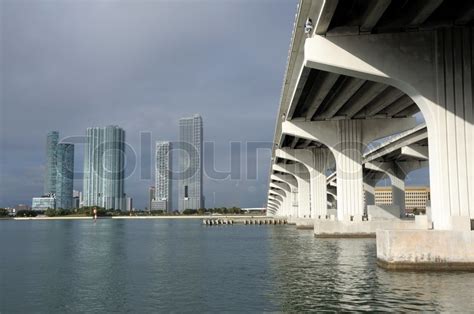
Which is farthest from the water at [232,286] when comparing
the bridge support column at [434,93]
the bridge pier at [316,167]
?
the bridge pier at [316,167]

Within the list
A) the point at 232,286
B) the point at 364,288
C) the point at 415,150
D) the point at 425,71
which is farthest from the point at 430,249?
the point at 415,150

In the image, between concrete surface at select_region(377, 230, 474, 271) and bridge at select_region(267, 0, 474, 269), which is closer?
concrete surface at select_region(377, 230, 474, 271)

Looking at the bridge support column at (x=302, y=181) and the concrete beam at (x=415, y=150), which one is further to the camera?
the bridge support column at (x=302, y=181)

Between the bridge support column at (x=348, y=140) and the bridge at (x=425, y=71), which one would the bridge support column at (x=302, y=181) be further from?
the bridge at (x=425, y=71)

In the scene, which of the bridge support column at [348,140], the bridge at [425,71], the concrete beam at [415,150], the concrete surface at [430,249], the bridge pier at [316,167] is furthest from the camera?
the bridge pier at [316,167]

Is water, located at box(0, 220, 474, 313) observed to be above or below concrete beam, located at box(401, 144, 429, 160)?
below

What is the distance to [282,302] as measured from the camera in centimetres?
1722

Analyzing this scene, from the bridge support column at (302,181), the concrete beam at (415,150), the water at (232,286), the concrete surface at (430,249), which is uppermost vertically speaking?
the concrete beam at (415,150)

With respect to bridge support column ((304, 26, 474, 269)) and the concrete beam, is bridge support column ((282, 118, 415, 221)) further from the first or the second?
bridge support column ((304, 26, 474, 269))

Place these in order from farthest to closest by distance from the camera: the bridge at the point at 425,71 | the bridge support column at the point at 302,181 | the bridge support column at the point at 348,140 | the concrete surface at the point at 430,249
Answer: the bridge support column at the point at 302,181
the bridge support column at the point at 348,140
the bridge at the point at 425,71
the concrete surface at the point at 430,249

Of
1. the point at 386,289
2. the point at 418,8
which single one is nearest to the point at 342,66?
the point at 418,8

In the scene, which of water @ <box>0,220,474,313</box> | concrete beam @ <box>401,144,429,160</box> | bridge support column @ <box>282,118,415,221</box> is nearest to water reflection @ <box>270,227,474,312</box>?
water @ <box>0,220,474,313</box>

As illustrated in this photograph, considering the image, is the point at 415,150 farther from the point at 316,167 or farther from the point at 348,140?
the point at 348,140

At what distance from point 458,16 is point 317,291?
14.0 metres
